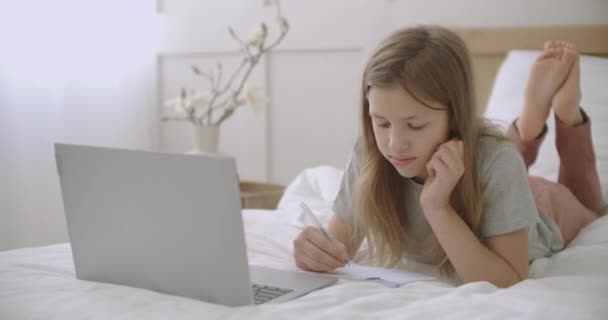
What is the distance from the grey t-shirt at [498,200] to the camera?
1.12 m

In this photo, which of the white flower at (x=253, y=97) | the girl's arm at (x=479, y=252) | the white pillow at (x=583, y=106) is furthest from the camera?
the white flower at (x=253, y=97)

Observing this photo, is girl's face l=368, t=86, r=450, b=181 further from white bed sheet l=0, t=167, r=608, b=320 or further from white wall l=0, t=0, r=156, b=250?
white wall l=0, t=0, r=156, b=250

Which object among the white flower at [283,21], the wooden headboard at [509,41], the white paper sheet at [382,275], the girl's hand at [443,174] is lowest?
the white paper sheet at [382,275]

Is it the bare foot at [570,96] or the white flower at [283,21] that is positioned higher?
the white flower at [283,21]

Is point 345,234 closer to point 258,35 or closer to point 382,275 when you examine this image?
point 382,275

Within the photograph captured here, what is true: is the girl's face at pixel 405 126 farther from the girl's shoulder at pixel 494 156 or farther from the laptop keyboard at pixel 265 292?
the laptop keyboard at pixel 265 292

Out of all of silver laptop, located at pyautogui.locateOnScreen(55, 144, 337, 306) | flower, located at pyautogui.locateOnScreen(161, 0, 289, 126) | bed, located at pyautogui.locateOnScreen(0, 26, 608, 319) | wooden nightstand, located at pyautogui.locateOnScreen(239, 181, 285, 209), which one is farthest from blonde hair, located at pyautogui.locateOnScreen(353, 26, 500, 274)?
flower, located at pyautogui.locateOnScreen(161, 0, 289, 126)

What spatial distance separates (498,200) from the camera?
1.14 meters

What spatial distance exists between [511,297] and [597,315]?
10 centimetres

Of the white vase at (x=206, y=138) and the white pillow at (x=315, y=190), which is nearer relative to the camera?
the white pillow at (x=315, y=190)

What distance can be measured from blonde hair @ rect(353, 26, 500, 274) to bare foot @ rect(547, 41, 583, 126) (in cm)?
42

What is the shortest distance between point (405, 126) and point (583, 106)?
86cm

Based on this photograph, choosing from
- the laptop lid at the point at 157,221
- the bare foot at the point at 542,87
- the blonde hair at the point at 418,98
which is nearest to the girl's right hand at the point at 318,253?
the blonde hair at the point at 418,98

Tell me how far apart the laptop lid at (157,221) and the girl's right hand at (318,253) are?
0.26 meters
